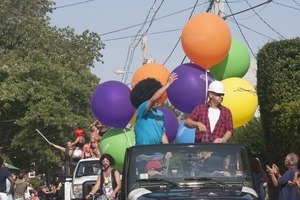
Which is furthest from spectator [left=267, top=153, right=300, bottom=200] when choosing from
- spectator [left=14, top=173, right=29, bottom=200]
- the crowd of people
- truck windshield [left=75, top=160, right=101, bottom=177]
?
spectator [left=14, top=173, right=29, bottom=200]

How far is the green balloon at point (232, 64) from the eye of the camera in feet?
47.3

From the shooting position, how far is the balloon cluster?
1357 cm

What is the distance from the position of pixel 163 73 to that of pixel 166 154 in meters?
5.89

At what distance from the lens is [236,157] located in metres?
9.11

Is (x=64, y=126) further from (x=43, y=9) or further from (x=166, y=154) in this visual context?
(x=166, y=154)

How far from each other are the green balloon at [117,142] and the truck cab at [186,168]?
17.2 feet

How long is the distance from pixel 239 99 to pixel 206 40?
3.70 feet

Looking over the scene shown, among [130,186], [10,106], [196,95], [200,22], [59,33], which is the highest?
[59,33]

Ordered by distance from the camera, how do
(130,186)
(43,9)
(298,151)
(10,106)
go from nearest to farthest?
1. (130,186)
2. (298,151)
3. (10,106)
4. (43,9)

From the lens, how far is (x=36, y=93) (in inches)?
1699

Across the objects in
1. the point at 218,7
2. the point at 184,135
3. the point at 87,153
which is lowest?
the point at 184,135

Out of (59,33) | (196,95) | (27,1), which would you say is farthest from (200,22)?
(27,1)

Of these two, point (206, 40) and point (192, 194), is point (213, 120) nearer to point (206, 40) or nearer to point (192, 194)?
point (192, 194)

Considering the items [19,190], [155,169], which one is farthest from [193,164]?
[19,190]
